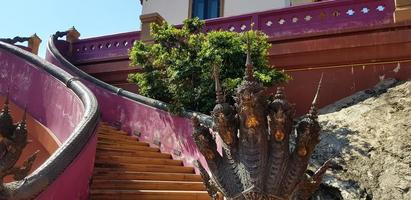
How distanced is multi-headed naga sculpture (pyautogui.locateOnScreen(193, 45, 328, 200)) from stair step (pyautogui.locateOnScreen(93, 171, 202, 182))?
A: 131 inches

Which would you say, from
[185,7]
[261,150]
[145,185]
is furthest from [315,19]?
[261,150]

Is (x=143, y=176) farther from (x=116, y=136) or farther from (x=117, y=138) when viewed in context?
(x=116, y=136)

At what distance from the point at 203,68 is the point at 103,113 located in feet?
10.6

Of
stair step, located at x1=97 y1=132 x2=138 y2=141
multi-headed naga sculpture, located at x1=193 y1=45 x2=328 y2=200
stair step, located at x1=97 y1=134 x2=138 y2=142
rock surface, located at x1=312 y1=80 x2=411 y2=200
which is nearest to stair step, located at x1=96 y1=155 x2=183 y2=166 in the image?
stair step, located at x1=97 y1=134 x2=138 y2=142

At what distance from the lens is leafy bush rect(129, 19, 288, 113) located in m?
7.93

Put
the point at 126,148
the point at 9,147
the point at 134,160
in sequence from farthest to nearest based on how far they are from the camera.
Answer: the point at 126,148, the point at 134,160, the point at 9,147

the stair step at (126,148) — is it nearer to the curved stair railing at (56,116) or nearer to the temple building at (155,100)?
the temple building at (155,100)

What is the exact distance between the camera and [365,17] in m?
9.12

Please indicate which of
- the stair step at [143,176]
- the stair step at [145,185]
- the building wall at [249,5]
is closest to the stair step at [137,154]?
the stair step at [143,176]

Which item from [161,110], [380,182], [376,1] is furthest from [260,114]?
[376,1]

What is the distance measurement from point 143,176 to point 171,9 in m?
9.05

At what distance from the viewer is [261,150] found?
339 cm

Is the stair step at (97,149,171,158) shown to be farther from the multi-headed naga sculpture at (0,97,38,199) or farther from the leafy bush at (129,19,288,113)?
the multi-headed naga sculpture at (0,97,38,199)

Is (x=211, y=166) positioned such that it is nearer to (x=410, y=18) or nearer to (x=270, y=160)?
(x=270, y=160)
